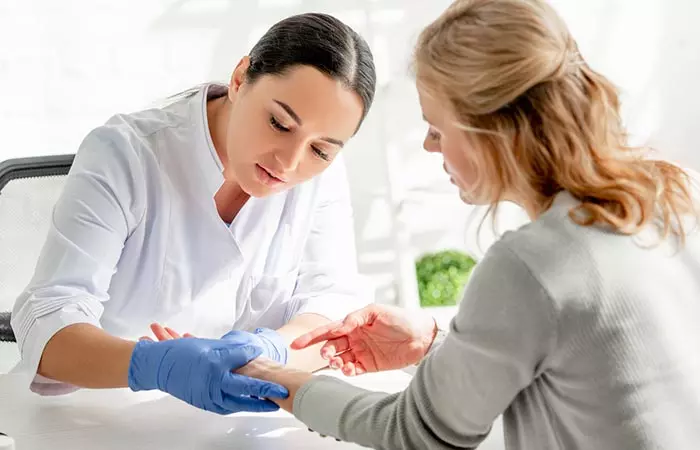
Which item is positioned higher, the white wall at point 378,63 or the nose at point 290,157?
the nose at point 290,157

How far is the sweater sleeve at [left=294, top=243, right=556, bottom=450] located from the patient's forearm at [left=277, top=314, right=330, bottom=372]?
0.47m

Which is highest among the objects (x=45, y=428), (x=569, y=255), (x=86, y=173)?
(x=569, y=255)

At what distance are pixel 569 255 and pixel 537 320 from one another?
0.07 m

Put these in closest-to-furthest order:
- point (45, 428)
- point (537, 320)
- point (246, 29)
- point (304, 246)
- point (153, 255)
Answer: point (537, 320) → point (45, 428) → point (153, 255) → point (304, 246) → point (246, 29)

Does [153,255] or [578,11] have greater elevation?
[153,255]

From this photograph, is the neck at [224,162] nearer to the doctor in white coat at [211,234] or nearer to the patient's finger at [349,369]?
the doctor in white coat at [211,234]

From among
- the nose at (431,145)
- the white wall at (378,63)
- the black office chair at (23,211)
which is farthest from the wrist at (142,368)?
the white wall at (378,63)

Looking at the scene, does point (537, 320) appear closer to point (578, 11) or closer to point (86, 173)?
point (86, 173)

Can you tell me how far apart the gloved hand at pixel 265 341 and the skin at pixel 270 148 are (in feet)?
0.18

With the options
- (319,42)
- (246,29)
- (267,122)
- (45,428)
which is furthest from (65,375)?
(246,29)

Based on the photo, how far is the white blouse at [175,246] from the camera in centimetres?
141

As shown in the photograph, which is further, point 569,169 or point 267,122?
point 267,122

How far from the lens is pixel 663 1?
10.2 feet

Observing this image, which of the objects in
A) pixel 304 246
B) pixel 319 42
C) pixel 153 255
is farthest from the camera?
pixel 304 246
